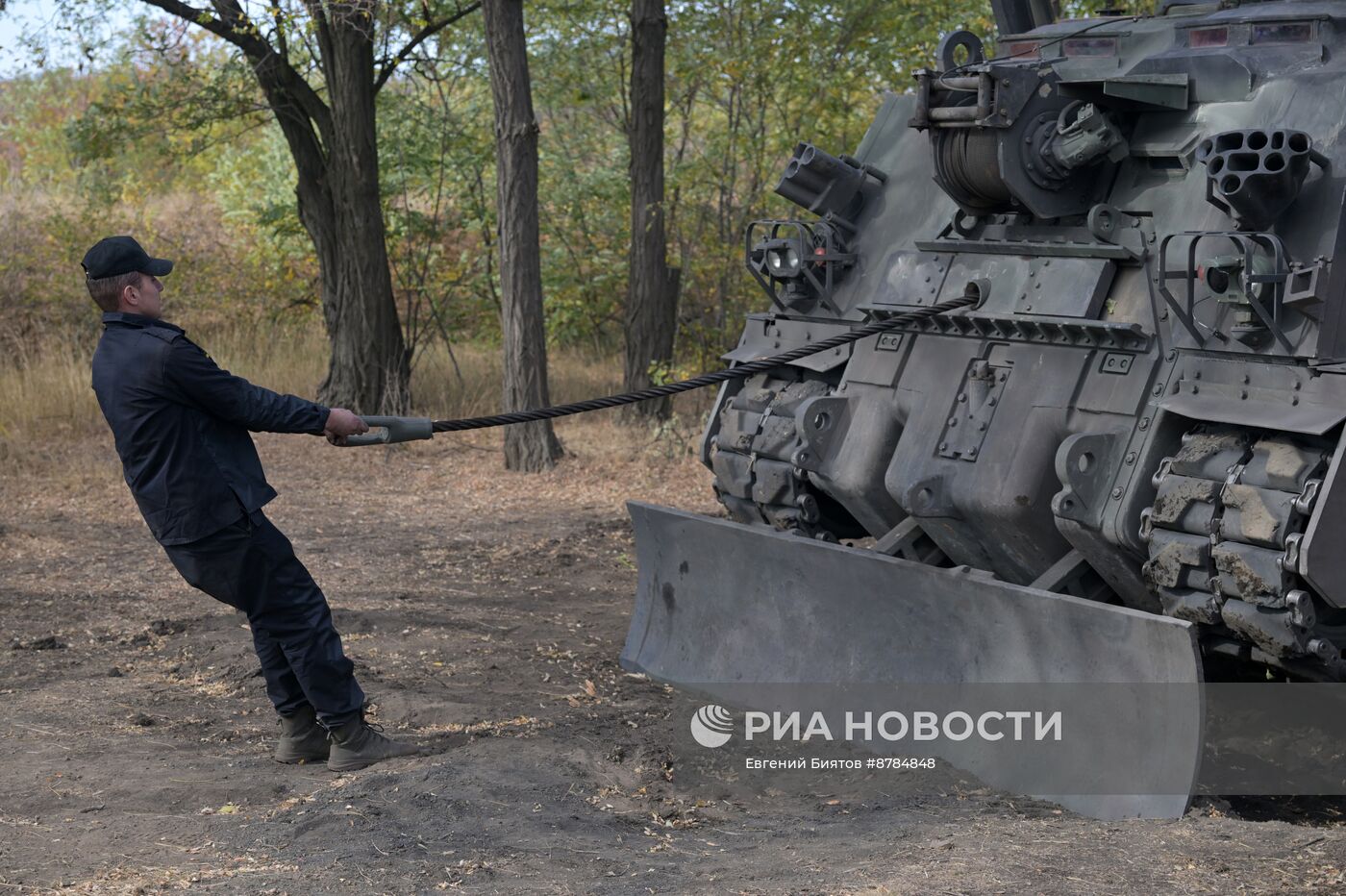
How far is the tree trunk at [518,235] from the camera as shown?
38.3 ft

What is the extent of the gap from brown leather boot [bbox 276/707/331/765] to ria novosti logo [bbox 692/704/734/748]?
1394 mm

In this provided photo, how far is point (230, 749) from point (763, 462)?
2469 mm

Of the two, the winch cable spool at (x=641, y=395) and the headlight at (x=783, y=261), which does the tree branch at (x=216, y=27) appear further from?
the winch cable spool at (x=641, y=395)

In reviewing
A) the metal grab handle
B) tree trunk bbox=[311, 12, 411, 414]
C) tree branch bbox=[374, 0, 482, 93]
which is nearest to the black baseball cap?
the metal grab handle

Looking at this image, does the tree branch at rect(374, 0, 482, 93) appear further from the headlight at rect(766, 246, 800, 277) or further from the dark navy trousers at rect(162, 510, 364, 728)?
the dark navy trousers at rect(162, 510, 364, 728)

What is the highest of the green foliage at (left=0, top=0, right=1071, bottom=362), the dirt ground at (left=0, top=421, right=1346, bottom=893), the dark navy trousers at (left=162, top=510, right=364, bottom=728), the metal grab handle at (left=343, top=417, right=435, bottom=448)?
the green foliage at (left=0, top=0, right=1071, bottom=362)

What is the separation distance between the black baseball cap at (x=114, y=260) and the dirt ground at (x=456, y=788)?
158cm

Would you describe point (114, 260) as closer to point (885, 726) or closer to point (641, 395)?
point (641, 395)

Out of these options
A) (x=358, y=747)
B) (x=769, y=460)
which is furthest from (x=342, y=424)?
(x=769, y=460)

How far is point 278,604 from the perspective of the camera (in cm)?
525

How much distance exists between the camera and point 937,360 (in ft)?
20.7

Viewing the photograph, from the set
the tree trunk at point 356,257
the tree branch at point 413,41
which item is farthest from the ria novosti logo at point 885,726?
the tree branch at point 413,41

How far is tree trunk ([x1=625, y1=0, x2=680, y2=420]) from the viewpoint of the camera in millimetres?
12891

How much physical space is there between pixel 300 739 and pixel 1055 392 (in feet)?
9.44
